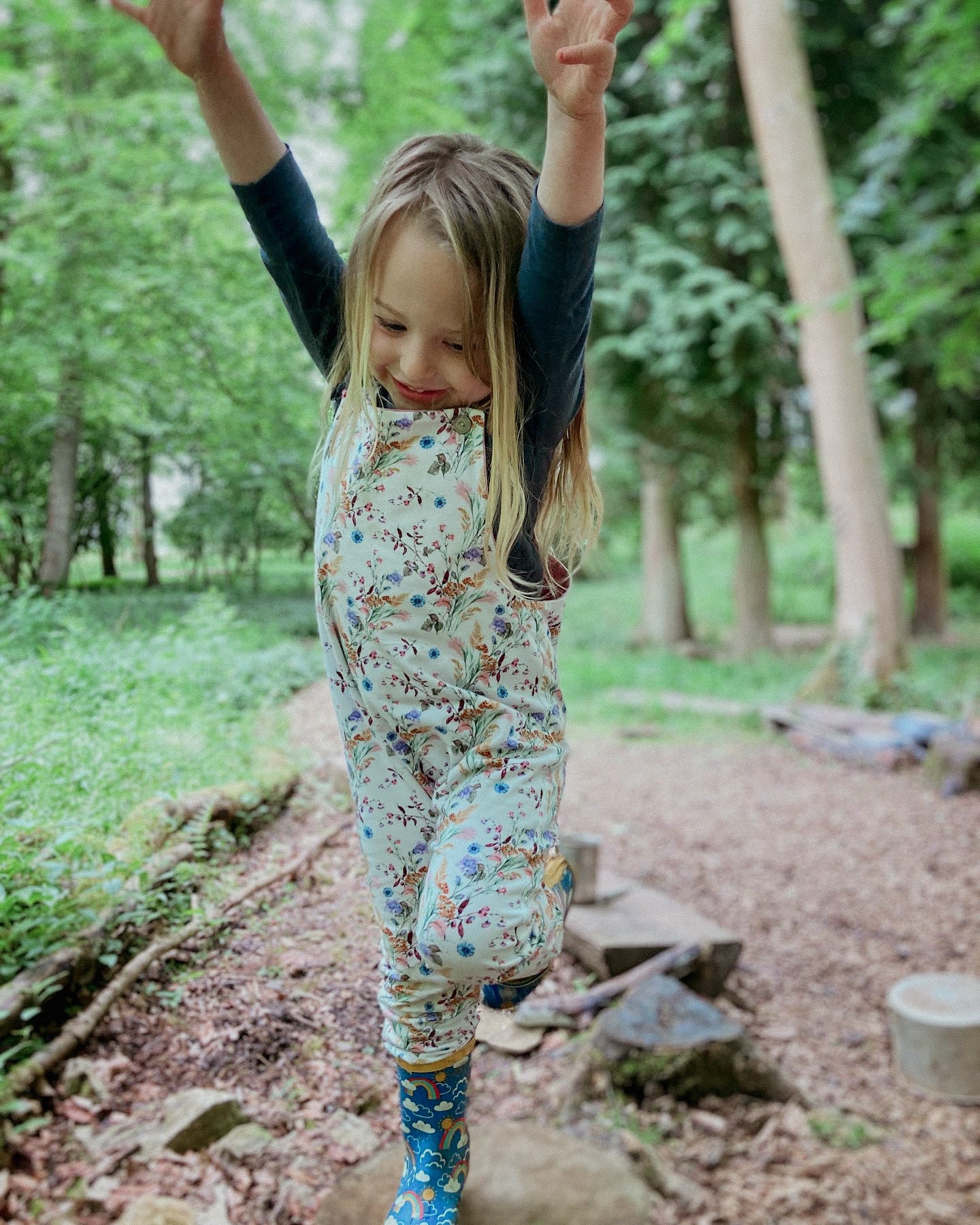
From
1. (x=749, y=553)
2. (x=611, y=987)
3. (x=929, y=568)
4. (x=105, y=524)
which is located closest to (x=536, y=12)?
(x=105, y=524)

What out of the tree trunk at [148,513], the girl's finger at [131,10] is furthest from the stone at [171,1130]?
the girl's finger at [131,10]

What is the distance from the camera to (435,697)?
118 centimetres

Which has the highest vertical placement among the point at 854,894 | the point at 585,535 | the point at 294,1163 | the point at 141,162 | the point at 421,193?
the point at 141,162

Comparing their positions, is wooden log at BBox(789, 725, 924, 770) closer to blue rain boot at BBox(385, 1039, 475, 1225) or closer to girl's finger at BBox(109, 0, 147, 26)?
blue rain boot at BBox(385, 1039, 475, 1225)

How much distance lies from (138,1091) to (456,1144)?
18.9 inches

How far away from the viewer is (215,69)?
109 cm

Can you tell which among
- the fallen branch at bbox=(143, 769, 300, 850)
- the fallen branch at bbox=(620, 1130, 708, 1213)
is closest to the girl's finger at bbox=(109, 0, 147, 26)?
the fallen branch at bbox=(143, 769, 300, 850)

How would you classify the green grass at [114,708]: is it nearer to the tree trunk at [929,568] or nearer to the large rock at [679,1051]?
the large rock at [679,1051]

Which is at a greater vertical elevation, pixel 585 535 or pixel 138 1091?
pixel 585 535

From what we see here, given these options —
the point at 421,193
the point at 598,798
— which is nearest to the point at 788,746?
the point at 598,798

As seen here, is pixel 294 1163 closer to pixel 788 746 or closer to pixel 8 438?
pixel 8 438

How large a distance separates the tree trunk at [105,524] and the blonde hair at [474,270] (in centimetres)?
65

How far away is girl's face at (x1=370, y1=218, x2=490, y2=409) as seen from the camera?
3.72 ft

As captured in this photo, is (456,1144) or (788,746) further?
(788,746)
